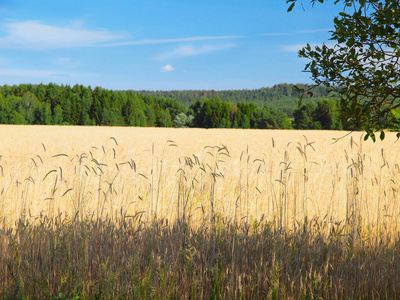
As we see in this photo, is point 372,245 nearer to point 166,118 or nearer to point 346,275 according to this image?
point 346,275

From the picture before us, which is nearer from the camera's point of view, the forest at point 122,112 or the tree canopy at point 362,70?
the tree canopy at point 362,70

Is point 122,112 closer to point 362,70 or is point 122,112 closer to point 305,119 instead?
point 305,119

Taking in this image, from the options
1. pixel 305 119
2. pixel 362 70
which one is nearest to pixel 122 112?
pixel 305 119

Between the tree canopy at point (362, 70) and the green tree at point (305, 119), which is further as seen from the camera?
the green tree at point (305, 119)

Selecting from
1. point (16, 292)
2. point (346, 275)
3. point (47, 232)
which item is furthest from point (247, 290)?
point (47, 232)

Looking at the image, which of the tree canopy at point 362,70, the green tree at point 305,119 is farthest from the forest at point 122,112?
the tree canopy at point 362,70

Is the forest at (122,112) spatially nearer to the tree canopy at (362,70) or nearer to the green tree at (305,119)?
the green tree at (305,119)

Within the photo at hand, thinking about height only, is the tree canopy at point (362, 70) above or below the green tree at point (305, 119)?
below

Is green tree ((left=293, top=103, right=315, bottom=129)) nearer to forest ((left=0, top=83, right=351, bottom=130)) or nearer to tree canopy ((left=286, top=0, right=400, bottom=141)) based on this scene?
forest ((left=0, top=83, right=351, bottom=130))

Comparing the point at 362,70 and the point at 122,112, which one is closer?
the point at 362,70

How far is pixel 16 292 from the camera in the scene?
304 cm

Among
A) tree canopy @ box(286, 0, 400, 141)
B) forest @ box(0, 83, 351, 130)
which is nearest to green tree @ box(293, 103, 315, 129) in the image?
forest @ box(0, 83, 351, 130)

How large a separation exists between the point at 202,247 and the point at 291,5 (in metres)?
2.52

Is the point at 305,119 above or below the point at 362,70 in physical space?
above
